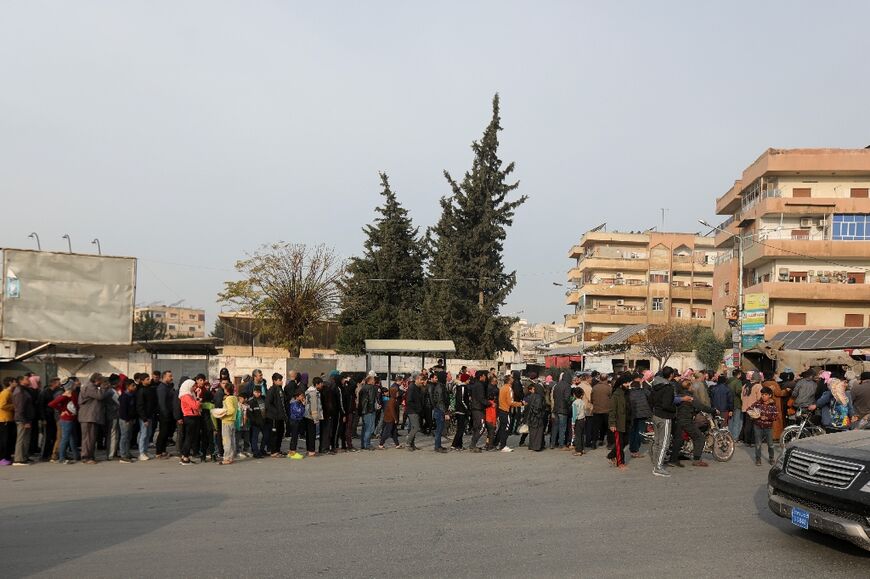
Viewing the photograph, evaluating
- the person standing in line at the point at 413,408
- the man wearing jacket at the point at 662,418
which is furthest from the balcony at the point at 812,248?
the man wearing jacket at the point at 662,418

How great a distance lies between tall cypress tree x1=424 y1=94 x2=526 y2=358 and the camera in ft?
155

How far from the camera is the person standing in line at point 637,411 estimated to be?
16.6m

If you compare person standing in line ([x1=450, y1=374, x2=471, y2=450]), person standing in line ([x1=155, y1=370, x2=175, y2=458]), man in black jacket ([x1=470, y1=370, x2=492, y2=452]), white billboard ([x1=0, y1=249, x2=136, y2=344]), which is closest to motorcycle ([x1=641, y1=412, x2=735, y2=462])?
man in black jacket ([x1=470, y1=370, x2=492, y2=452])

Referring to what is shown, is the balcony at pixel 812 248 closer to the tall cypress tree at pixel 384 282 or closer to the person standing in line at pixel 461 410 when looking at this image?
the tall cypress tree at pixel 384 282

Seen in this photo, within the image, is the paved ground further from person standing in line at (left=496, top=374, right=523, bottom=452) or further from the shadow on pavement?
person standing in line at (left=496, top=374, right=523, bottom=452)

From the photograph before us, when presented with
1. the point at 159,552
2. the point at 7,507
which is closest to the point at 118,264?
the point at 7,507

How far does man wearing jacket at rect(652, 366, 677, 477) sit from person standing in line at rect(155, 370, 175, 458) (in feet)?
30.9

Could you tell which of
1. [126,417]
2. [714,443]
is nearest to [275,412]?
[126,417]

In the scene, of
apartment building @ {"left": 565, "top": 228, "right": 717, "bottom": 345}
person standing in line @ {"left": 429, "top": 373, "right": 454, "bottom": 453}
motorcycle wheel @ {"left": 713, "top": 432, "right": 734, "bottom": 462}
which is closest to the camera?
motorcycle wheel @ {"left": 713, "top": 432, "right": 734, "bottom": 462}

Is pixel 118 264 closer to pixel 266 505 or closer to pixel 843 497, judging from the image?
pixel 266 505

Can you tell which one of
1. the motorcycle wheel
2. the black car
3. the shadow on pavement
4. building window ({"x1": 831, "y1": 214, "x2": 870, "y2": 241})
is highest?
building window ({"x1": 831, "y1": 214, "x2": 870, "y2": 241})

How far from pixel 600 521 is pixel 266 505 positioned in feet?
14.3

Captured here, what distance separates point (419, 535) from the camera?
873cm

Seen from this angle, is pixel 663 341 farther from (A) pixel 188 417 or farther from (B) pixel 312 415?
(A) pixel 188 417
